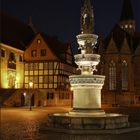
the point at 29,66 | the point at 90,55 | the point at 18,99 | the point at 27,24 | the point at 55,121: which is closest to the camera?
the point at 55,121

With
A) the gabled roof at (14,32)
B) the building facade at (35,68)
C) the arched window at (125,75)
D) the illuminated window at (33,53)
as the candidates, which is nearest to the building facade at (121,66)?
the arched window at (125,75)

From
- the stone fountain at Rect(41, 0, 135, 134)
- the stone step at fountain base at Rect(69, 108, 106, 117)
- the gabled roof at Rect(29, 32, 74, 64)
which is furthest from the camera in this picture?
the gabled roof at Rect(29, 32, 74, 64)

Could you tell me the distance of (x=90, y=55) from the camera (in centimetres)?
2012

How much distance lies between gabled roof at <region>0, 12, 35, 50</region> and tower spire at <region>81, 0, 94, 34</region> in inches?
1471

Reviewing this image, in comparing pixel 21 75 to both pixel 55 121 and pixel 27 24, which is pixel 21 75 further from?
pixel 55 121

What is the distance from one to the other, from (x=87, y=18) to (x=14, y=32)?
4652 centimetres

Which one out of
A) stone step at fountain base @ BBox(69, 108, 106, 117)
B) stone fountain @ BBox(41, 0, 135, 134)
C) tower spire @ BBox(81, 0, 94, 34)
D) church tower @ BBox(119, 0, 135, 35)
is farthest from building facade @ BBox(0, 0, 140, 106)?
church tower @ BBox(119, 0, 135, 35)

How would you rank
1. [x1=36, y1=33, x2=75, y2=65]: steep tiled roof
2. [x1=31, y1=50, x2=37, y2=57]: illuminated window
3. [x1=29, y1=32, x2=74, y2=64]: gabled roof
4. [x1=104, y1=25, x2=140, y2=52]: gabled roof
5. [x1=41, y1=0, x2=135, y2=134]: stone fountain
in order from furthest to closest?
[x1=104, y1=25, x2=140, y2=52]: gabled roof → [x1=31, y1=50, x2=37, y2=57]: illuminated window → [x1=36, y1=33, x2=75, y2=65]: steep tiled roof → [x1=29, y1=32, x2=74, y2=64]: gabled roof → [x1=41, y1=0, x2=135, y2=134]: stone fountain

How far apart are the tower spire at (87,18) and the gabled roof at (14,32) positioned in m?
37.4


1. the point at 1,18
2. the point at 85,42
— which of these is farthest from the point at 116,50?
the point at 85,42

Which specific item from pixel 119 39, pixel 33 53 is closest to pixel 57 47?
pixel 33 53

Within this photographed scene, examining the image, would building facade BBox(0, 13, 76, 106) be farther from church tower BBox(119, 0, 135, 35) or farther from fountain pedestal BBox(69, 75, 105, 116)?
church tower BBox(119, 0, 135, 35)

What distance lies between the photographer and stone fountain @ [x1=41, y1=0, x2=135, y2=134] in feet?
55.7

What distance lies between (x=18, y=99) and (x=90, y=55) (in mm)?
36006
